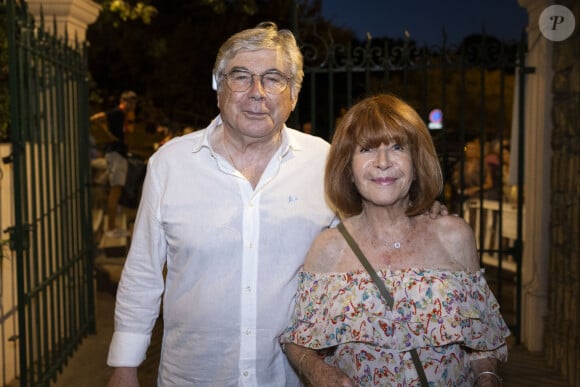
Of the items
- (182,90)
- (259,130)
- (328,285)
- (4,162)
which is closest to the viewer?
(328,285)

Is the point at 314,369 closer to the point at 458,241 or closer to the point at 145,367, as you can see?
the point at 458,241

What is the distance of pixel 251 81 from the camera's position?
284 cm

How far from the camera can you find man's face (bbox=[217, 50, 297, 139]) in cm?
282

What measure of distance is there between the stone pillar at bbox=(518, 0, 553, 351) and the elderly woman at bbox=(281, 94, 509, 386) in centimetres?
385

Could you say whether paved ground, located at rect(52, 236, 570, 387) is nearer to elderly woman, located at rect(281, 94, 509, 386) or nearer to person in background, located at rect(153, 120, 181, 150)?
elderly woman, located at rect(281, 94, 509, 386)

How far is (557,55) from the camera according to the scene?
605cm

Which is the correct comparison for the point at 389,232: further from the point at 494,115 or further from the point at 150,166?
the point at 494,115

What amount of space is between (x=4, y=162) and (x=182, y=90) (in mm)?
19185

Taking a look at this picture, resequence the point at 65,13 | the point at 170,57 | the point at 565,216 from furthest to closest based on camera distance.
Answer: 1. the point at 170,57
2. the point at 65,13
3. the point at 565,216

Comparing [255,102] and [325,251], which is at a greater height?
[255,102]

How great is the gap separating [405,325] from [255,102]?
3.21 ft

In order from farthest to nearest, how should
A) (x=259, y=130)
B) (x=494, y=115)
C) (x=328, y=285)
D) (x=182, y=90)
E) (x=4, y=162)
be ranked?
1. (x=494, y=115)
2. (x=182, y=90)
3. (x=4, y=162)
4. (x=259, y=130)
5. (x=328, y=285)

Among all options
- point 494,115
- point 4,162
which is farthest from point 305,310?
point 494,115

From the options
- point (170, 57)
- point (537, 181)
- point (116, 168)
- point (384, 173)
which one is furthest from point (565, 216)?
point (170, 57)
